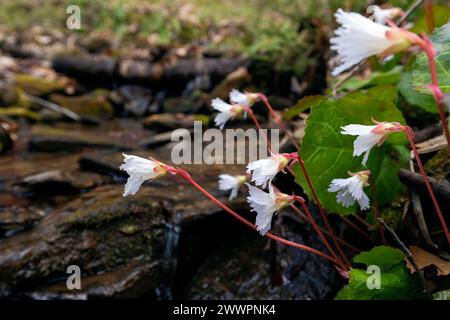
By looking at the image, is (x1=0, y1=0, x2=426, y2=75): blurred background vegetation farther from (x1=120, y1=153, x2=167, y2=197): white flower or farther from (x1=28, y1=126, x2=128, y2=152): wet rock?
(x1=120, y1=153, x2=167, y2=197): white flower

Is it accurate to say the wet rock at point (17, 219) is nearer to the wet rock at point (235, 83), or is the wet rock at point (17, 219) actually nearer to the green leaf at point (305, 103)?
the green leaf at point (305, 103)

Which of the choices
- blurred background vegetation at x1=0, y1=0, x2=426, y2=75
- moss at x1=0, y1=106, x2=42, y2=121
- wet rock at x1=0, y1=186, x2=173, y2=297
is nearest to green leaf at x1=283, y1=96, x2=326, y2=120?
wet rock at x1=0, y1=186, x2=173, y2=297

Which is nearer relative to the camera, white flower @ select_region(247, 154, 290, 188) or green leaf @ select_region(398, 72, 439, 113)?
white flower @ select_region(247, 154, 290, 188)

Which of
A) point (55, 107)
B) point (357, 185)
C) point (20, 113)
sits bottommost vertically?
point (357, 185)

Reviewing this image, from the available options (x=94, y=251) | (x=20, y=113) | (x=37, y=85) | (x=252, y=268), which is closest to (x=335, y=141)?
(x=252, y=268)

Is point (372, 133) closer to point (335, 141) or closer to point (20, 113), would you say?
point (335, 141)

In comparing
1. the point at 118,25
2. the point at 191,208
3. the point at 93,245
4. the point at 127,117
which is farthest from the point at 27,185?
the point at 118,25

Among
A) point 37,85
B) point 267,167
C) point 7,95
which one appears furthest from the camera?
point 37,85
